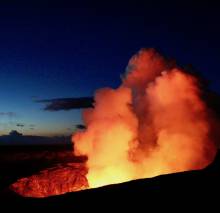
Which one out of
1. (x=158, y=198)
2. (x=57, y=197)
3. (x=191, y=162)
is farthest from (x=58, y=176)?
(x=158, y=198)

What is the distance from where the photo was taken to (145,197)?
1248 centimetres

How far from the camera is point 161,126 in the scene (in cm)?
3459

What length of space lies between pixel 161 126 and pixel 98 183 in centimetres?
911

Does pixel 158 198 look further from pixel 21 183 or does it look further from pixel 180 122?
pixel 180 122

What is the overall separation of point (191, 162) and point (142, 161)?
3908 mm

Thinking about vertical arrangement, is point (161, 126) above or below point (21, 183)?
above

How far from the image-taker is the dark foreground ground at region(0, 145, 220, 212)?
11.6 m

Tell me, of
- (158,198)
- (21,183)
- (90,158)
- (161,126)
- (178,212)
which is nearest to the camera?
(178,212)

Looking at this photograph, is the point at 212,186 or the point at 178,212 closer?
the point at 178,212

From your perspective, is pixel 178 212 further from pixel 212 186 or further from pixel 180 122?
pixel 180 122

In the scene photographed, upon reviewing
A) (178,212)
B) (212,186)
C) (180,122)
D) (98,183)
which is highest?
(180,122)

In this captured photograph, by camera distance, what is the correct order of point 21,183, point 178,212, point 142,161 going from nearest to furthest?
point 178,212, point 21,183, point 142,161

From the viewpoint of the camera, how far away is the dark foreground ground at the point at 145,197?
11.6 meters

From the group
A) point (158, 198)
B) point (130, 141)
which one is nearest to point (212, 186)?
point (158, 198)
